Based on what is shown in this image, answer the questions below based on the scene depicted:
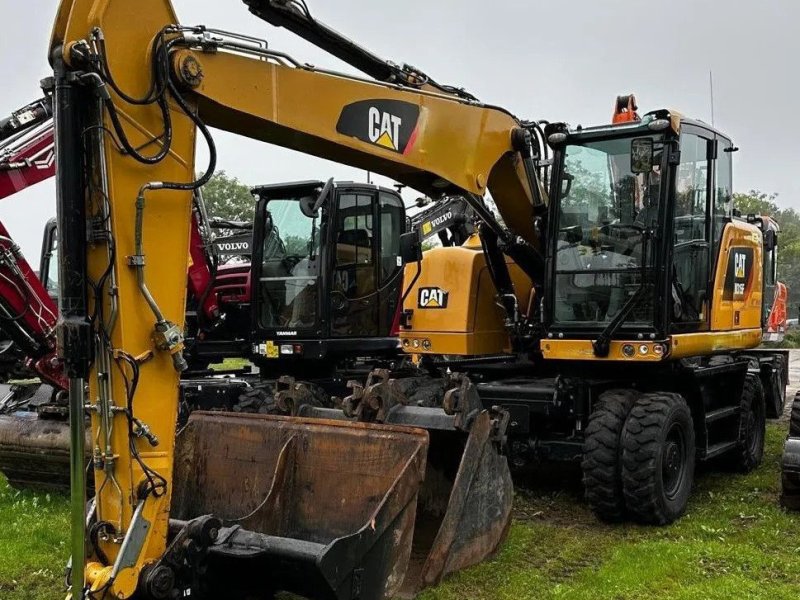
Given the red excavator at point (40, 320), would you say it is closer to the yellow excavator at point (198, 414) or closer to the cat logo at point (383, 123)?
the yellow excavator at point (198, 414)

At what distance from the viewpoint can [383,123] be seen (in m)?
4.62

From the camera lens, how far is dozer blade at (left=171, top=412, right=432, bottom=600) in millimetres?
3715

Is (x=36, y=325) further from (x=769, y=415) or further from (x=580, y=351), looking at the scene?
(x=769, y=415)

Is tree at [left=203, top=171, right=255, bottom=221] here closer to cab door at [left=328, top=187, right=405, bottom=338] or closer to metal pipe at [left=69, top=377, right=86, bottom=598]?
cab door at [left=328, top=187, right=405, bottom=338]

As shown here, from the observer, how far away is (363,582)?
12.4ft

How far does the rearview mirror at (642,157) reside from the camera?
584cm

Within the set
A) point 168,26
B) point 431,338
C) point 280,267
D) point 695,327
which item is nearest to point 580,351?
point 695,327

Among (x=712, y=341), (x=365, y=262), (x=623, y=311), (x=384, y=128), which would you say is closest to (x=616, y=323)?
(x=623, y=311)

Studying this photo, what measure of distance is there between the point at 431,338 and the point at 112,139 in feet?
14.4

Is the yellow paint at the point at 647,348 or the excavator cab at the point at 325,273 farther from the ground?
the excavator cab at the point at 325,273

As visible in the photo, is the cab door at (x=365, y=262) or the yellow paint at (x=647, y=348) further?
the cab door at (x=365, y=262)

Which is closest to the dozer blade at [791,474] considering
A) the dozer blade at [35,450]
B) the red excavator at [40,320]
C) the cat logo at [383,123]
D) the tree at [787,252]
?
the cat logo at [383,123]

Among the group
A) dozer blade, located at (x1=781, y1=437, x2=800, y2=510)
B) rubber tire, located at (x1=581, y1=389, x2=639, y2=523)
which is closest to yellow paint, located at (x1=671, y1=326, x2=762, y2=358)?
rubber tire, located at (x1=581, y1=389, x2=639, y2=523)

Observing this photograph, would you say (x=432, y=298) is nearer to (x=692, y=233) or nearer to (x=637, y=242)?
(x=637, y=242)
